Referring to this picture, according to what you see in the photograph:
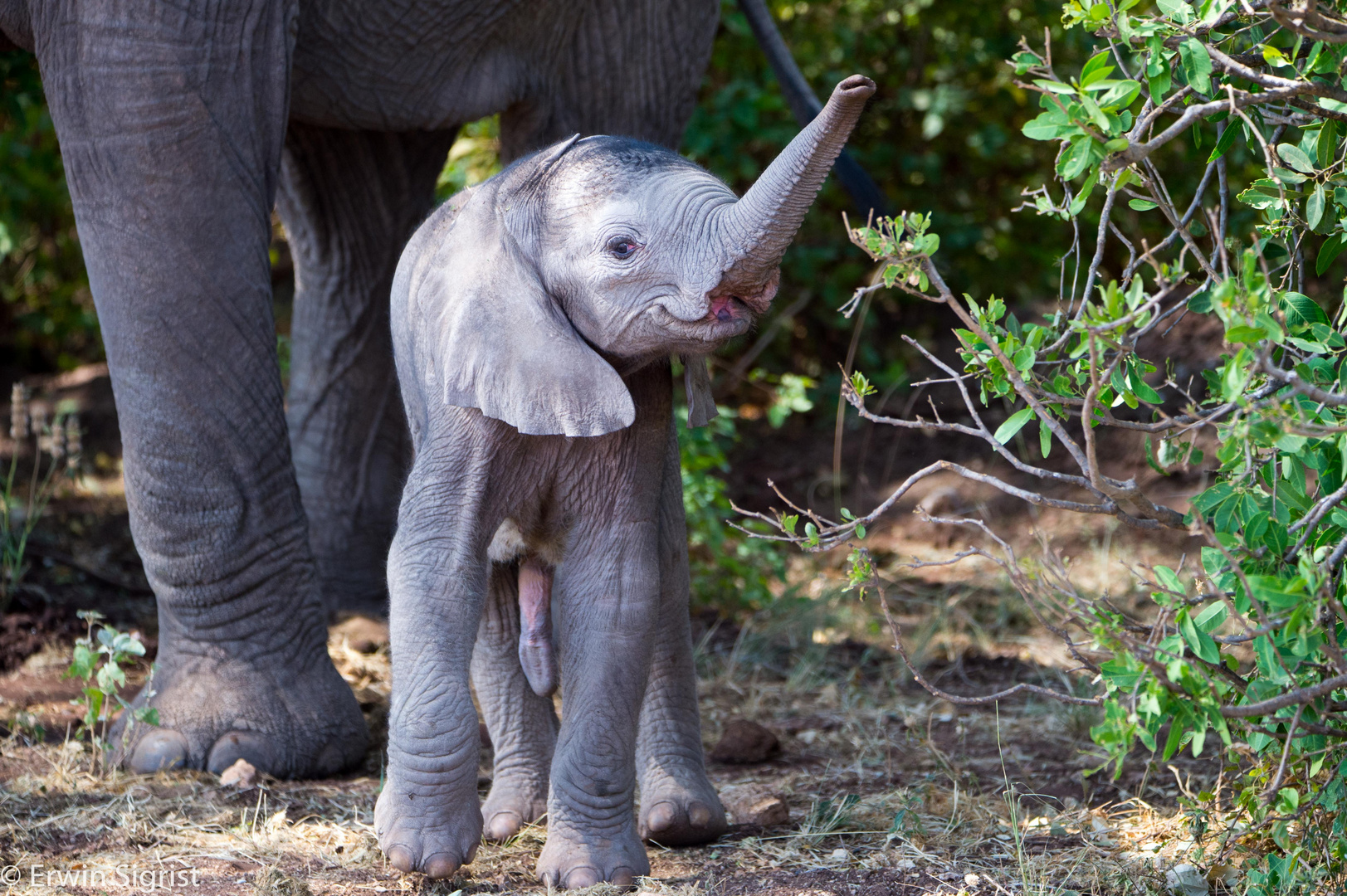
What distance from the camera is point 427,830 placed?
262cm

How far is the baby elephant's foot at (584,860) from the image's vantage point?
2.67 m

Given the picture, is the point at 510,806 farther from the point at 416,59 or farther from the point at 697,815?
the point at 416,59

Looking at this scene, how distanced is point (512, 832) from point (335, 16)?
1.89 m

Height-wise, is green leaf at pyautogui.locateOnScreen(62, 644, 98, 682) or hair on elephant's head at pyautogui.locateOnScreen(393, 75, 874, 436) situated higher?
hair on elephant's head at pyautogui.locateOnScreen(393, 75, 874, 436)

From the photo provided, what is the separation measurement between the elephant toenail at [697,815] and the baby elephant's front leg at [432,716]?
1.49 feet

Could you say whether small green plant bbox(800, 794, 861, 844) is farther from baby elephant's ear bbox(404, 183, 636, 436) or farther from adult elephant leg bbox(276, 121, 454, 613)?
adult elephant leg bbox(276, 121, 454, 613)

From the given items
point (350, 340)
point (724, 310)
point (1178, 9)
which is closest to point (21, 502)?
point (350, 340)

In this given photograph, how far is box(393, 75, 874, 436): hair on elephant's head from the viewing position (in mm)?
2480

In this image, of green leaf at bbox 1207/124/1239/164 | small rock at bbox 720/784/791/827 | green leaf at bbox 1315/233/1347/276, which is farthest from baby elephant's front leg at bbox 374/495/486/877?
green leaf at bbox 1315/233/1347/276

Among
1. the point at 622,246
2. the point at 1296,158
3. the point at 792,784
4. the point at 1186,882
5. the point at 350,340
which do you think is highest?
the point at 1296,158

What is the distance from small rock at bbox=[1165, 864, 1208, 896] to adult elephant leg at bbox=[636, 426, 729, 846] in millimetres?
849

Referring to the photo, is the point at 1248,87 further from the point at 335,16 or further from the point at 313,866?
the point at 313,866

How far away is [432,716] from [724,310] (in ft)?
2.81

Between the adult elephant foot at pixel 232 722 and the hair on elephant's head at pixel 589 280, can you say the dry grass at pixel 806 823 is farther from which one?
the hair on elephant's head at pixel 589 280
